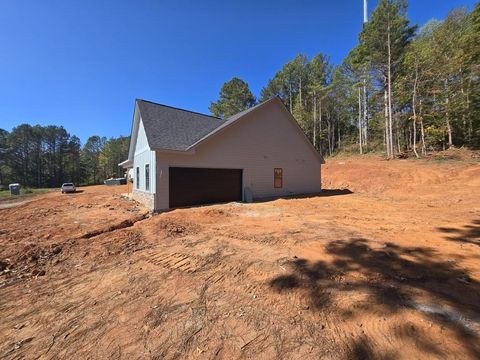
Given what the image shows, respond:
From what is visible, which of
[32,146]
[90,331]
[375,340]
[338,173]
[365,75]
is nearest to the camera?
[375,340]

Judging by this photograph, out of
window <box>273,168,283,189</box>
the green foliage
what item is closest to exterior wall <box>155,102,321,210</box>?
window <box>273,168,283,189</box>

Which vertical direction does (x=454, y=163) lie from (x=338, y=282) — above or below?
above

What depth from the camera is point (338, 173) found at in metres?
21.1

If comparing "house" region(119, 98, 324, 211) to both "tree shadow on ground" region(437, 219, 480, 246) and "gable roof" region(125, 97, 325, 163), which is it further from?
"tree shadow on ground" region(437, 219, 480, 246)

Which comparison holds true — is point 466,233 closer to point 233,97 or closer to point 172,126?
point 172,126

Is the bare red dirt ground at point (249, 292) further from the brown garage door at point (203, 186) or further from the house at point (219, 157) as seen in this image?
the house at point (219, 157)

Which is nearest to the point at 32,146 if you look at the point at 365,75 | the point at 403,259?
the point at 365,75

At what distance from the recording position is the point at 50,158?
60.1 metres

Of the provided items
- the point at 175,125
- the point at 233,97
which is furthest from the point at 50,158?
the point at 175,125

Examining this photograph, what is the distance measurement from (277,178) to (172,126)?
295 inches

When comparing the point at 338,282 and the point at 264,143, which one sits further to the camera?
the point at 264,143

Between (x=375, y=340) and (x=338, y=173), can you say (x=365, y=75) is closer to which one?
(x=338, y=173)

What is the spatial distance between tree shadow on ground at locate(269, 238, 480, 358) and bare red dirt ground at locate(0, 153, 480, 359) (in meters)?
0.02

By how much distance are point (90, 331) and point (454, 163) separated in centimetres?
2342
